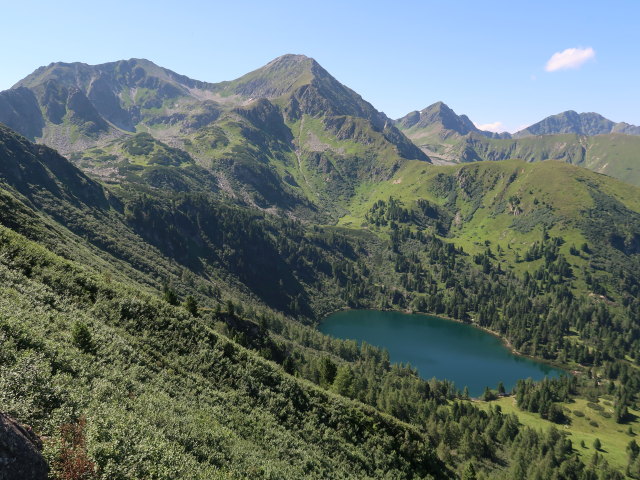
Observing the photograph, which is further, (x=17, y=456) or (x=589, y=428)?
(x=589, y=428)

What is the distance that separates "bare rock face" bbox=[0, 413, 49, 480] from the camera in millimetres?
15852

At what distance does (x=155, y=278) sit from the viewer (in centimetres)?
18650

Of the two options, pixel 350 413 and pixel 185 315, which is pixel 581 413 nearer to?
pixel 350 413

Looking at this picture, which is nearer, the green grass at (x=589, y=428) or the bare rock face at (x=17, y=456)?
the bare rock face at (x=17, y=456)

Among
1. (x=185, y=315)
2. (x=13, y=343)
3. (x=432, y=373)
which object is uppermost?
(x=13, y=343)

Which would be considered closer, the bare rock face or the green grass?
the bare rock face

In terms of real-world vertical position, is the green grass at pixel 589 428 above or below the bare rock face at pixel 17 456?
below

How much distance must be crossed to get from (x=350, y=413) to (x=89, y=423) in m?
41.6

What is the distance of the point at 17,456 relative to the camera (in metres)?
16.5

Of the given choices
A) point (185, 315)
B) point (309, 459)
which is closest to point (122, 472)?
point (309, 459)

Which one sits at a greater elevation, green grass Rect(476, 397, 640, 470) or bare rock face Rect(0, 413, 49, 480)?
bare rock face Rect(0, 413, 49, 480)

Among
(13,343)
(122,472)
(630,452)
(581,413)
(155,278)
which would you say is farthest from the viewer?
(155,278)

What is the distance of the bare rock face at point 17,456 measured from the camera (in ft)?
52.0

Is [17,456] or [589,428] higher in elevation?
[17,456]
